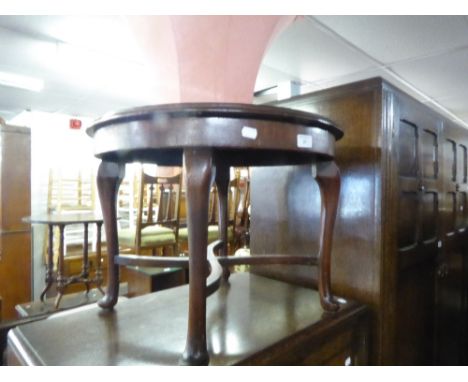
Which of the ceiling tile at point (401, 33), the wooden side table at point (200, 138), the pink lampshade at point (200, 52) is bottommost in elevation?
the wooden side table at point (200, 138)

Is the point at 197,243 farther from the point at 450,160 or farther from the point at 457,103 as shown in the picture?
the point at 457,103

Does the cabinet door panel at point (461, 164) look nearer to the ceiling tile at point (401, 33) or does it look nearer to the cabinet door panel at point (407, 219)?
the cabinet door panel at point (407, 219)

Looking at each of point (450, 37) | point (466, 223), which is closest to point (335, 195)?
point (466, 223)

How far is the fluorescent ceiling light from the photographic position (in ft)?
11.2

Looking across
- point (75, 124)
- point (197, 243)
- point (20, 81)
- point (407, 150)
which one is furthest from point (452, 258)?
point (75, 124)

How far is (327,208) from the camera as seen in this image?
810 millimetres

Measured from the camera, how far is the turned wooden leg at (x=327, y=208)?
807 millimetres

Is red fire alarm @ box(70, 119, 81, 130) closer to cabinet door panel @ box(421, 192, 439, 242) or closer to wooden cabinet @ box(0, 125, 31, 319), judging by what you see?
wooden cabinet @ box(0, 125, 31, 319)

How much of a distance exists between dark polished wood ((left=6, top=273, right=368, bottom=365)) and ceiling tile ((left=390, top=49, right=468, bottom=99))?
274 cm

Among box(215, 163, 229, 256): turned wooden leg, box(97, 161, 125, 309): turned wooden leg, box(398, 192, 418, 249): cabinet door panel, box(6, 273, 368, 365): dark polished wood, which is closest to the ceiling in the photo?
box(215, 163, 229, 256): turned wooden leg

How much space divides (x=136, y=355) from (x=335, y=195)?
1.85ft

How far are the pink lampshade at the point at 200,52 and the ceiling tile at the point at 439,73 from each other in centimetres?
250

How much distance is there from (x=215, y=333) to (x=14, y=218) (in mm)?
2438

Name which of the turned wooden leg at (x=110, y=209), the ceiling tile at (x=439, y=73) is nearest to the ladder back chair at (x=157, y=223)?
the turned wooden leg at (x=110, y=209)
